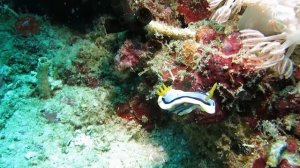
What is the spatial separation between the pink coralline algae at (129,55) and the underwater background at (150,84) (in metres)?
0.01

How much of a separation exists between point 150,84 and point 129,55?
16.7 inches

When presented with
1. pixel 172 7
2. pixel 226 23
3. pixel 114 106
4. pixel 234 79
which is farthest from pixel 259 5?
pixel 114 106

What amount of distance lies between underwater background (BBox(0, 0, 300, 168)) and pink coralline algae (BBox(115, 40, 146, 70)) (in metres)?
0.01

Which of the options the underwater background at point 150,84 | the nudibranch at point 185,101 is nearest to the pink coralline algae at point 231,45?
the underwater background at point 150,84

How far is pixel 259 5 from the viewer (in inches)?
107

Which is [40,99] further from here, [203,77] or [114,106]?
[203,77]

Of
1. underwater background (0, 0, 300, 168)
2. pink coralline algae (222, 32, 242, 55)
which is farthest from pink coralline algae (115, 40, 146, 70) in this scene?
pink coralline algae (222, 32, 242, 55)

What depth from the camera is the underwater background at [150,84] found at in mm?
2652

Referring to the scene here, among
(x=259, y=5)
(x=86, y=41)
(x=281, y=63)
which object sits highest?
(x=259, y=5)

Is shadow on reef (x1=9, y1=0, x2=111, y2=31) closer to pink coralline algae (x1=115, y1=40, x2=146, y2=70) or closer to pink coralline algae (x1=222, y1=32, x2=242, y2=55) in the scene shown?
pink coralline algae (x1=115, y1=40, x2=146, y2=70)

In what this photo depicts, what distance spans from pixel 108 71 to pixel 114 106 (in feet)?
1.89

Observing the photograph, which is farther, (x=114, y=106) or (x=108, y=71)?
(x=108, y=71)

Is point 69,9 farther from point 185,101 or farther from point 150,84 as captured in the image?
point 185,101

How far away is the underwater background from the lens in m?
2.65
